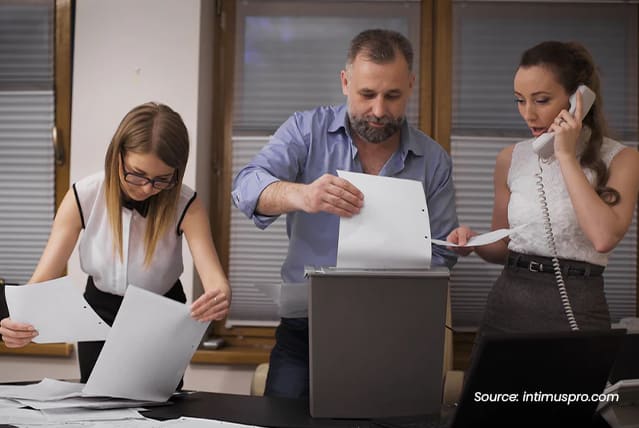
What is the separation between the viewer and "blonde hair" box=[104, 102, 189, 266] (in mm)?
1858

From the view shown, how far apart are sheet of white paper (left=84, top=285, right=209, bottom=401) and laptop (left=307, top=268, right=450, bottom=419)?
1.15 ft

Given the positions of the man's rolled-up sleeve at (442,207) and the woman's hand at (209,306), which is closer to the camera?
the woman's hand at (209,306)

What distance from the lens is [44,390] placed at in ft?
5.29

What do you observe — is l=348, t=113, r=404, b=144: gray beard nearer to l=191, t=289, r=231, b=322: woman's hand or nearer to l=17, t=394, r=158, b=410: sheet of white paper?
l=191, t=289, r=231, b=322: woman's hand

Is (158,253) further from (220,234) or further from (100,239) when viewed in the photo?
(220,234)

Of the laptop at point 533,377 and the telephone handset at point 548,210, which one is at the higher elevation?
the telephone handset at point 548,210

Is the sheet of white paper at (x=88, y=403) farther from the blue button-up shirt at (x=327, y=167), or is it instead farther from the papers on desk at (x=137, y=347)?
the blue button-up shirt at (x=327, y=167)

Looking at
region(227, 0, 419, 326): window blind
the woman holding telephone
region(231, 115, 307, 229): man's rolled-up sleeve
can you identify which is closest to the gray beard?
region(231, 115, 307, 229): man's rolled-up sleeve

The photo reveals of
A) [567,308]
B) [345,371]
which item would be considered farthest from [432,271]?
[567,308]

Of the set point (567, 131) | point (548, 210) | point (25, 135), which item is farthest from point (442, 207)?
point (25, 135)

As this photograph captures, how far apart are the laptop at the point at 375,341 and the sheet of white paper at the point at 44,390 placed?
57 centimetres

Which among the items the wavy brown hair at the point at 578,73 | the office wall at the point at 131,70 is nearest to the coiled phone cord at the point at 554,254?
the wavy brown hair at the point at 578,73

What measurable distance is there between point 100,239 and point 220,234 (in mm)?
1203

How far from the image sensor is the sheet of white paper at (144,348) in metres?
1.53
